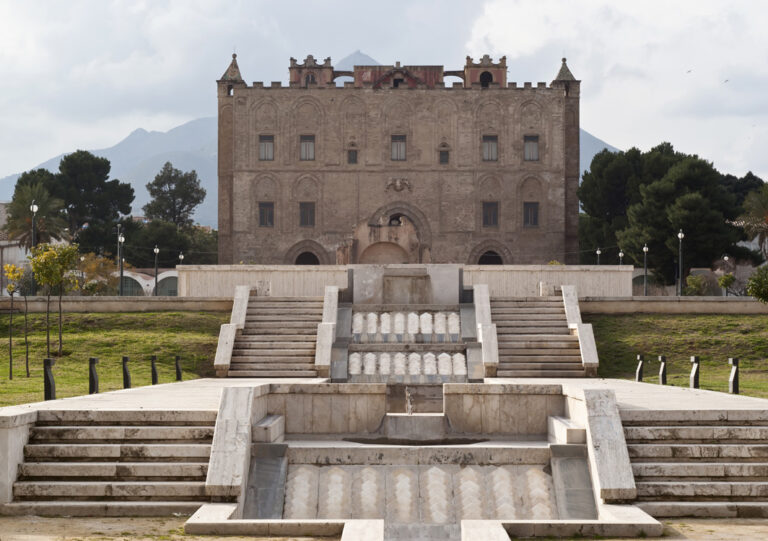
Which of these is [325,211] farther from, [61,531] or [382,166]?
[61,531]

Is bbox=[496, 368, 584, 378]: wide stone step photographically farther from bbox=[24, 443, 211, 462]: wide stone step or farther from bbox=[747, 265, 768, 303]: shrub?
bbox=[24, 443, 211, 462]: wide stone step

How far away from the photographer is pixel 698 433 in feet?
36.5

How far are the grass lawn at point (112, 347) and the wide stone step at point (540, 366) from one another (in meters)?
6.53

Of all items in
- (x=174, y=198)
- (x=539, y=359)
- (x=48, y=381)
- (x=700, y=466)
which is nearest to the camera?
(x=700, y=466)

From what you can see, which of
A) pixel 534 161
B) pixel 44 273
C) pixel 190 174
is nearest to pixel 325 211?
pixel 534 161

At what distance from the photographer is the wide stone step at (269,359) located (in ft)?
67.4

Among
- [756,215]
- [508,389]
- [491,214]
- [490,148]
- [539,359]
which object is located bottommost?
[539,359]

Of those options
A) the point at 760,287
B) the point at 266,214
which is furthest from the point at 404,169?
the point at 760,287

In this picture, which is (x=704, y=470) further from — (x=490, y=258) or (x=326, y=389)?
(x=490, y=258)

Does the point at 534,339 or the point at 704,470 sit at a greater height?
the point at 534,339

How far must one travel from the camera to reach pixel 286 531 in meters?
8.66

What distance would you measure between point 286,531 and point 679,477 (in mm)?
4420

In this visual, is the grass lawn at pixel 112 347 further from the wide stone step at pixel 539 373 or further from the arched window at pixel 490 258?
the arched window at pixel 490 258

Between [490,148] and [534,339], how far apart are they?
1337 inches
